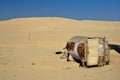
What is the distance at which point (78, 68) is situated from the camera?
1566 cm

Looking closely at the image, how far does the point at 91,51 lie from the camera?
16.2 metres

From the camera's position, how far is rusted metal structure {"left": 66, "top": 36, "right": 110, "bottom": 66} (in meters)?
16.1

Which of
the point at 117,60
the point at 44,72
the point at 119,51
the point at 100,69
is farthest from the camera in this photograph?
the point at 119,51

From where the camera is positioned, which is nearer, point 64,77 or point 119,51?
point 64,77

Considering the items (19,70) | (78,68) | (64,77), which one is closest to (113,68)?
(78,68)

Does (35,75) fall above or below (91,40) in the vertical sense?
below

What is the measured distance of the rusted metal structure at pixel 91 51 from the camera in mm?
16078

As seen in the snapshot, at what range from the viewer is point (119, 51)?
821 inches

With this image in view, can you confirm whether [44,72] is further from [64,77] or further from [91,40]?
[91,40]

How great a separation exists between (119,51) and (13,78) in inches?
396

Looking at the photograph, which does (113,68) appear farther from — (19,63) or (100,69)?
(19,63)

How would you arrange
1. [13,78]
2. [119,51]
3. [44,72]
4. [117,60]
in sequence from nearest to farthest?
[13,78], [44,72], [117,60], [119,51]

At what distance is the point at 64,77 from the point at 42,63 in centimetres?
384

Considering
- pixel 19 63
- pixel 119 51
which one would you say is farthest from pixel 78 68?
pixel 119 51
